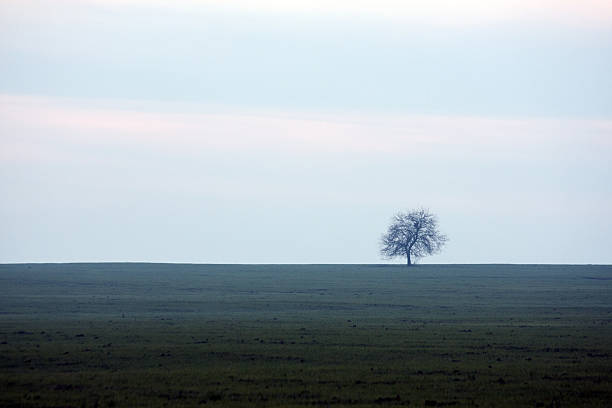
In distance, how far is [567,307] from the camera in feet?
186

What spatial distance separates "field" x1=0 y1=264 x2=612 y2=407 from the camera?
76.6 ft

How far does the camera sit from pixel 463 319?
4797cm

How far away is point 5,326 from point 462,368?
2510 cm

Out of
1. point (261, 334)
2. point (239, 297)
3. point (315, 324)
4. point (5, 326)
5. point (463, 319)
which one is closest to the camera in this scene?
point (261, 334)

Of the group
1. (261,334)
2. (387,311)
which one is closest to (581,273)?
(387,311)

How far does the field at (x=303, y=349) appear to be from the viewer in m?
23.3

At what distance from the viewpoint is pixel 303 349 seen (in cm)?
3278

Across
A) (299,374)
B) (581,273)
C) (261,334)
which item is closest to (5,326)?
(261,334)

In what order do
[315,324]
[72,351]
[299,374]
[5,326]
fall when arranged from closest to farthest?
1. [299,374]
2. [72,351]
3. [5,326]
4. [315,324]

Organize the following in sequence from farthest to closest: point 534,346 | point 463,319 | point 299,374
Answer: point 463,319 → point 534,346 → point 299,374

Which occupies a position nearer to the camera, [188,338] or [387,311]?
[188,338]

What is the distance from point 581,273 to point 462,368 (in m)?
82.2

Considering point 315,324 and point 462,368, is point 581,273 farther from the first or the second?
point 462,368

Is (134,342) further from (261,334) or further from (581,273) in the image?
(581,273)
